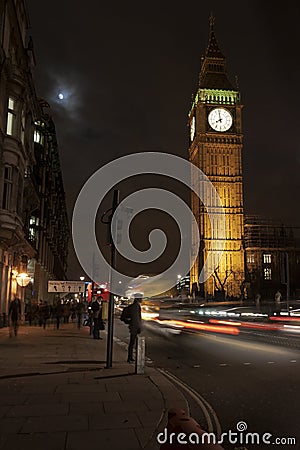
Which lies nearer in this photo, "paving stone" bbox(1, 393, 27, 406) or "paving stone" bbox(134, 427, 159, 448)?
"paving stone" bbox(134, 427, 159, 448)

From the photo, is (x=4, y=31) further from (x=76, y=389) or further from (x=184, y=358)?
(x=76, y=389)

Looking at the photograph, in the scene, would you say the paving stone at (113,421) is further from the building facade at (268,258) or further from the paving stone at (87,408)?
the building facade at (268,258)

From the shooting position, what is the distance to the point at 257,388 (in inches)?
371

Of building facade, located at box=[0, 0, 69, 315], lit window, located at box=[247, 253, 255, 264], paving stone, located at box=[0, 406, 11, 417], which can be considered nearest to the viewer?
paving stone, located at box=[0, 406, 11, 417]

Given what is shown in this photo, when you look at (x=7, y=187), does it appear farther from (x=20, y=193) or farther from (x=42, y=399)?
(x=42, y=399)

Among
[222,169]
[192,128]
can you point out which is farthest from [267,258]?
[192,128]

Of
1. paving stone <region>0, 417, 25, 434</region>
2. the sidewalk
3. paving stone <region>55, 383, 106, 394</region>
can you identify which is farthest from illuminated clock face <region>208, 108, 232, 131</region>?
paving stone <region>0, 417, 25, 434</region>

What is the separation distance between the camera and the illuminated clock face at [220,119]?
11231 centimetres

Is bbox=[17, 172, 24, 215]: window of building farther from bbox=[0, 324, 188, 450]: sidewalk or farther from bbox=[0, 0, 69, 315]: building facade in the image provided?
bbox=[0, 324, 188, 450]: sidewalk

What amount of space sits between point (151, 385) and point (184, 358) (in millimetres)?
5867

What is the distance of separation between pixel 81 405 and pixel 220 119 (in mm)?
110422

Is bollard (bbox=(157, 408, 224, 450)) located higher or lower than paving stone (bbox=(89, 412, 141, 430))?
higher

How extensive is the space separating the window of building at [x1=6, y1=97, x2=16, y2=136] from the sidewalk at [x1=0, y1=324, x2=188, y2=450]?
16.0 m

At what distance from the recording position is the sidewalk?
567cm
